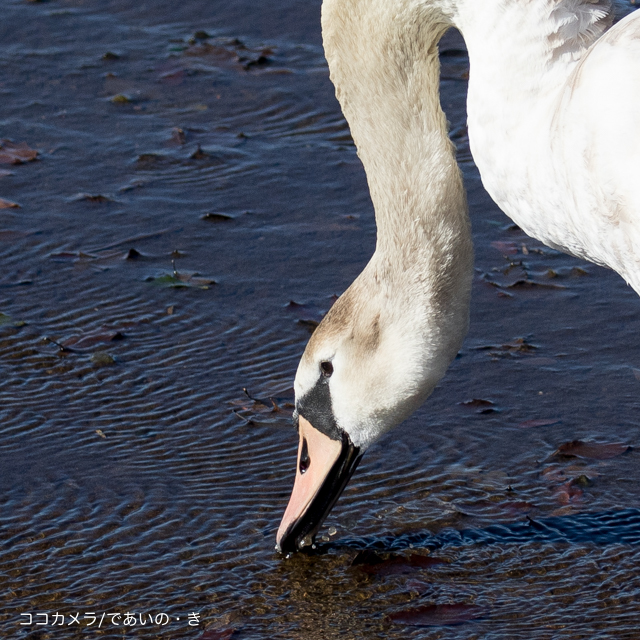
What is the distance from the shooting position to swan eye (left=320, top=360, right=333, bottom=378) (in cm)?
432

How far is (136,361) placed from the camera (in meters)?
5.64

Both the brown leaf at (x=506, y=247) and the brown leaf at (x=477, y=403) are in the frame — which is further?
the brown leaf at (x=506, y=247)

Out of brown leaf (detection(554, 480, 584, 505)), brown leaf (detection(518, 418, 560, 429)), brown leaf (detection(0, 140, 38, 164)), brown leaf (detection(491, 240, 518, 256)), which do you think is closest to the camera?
brown leaf (detection(554, 480, 584, 505))

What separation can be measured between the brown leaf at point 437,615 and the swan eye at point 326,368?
34.1 inches

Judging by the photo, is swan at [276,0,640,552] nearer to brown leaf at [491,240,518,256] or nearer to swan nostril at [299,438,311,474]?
swan nostril at [299,438,311,474]

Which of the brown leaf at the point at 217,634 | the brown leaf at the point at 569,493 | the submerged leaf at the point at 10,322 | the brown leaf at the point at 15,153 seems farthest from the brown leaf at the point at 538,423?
the brown leaf at the point at 15,153

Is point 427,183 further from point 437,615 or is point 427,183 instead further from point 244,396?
point 244,396

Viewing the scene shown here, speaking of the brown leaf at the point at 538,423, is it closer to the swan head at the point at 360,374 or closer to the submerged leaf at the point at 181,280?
the swan head at the point at 360,374

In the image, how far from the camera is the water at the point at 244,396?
4262 millimetres

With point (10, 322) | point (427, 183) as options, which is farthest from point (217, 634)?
point (10, 322)

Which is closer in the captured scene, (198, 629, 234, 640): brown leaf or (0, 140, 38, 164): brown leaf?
(198, 629, 234, 640): brown leaf

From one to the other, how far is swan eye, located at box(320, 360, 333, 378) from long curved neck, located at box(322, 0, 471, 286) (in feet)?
1.45

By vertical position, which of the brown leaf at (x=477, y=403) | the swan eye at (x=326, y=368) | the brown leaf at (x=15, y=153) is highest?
the swan eye at (x=326, y=368)

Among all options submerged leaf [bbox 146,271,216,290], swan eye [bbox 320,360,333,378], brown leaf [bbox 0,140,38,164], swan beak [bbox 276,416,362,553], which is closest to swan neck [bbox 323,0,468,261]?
swan eye [bbox 320,360,333,378]
